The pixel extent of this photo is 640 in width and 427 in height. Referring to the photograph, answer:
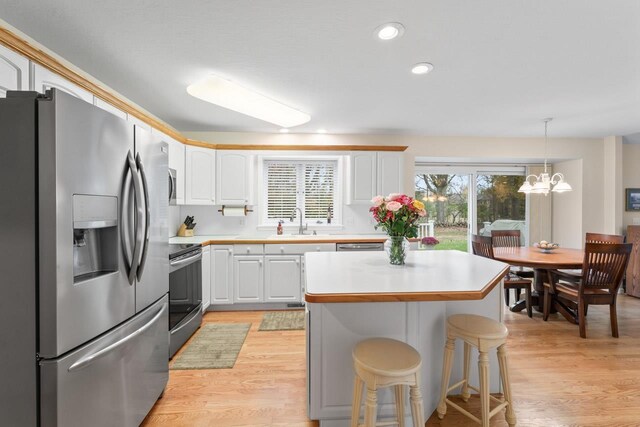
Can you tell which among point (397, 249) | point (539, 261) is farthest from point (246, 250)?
point (539, 261)

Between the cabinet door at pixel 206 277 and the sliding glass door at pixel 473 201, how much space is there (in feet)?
11.9

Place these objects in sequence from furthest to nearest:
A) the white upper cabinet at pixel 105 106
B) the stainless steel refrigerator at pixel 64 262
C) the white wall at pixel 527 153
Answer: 1. the white wall at pixel 527 153
2. the white upper cabinet at pixel 105 106
3. the stainless steel refrigerator at pixel 64 262

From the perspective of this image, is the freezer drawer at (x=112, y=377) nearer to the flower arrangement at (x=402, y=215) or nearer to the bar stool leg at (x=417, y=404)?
the bar stool leg at (x=417, y=404)

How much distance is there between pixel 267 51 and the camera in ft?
6.66

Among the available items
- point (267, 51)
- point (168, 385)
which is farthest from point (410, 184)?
point (168, 385)

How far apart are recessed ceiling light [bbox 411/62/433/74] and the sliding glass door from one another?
290 cm

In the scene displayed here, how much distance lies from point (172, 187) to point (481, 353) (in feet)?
10.1

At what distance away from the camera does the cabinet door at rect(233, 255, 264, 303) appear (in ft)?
11.5

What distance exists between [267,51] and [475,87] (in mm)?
1942

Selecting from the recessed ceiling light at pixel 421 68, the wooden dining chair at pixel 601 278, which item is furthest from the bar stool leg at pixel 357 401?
the wooden dining chair at pixel 601 278

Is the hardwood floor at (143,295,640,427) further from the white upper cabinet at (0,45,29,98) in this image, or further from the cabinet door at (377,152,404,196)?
the cabinet door at (377,152,404,196)

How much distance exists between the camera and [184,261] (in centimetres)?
270

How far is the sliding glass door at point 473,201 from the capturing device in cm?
505

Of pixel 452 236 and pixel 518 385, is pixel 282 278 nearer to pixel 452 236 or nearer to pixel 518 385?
pixel 518 385
